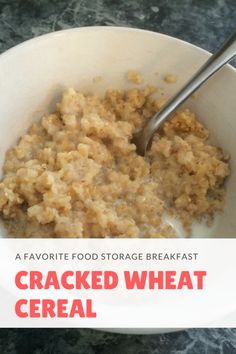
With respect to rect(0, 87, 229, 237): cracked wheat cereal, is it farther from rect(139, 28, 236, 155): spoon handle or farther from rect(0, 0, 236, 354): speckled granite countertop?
rect(0, 0, 236, 354): speckled granite countertop

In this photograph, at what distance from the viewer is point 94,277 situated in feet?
3.13

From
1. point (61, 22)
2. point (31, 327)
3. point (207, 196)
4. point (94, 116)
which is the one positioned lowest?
point (31, 327)

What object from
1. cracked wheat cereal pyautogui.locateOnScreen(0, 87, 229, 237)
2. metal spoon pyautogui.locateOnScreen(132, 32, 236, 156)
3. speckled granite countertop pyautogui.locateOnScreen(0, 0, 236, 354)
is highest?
speckled granite countertop pyautogui.locateOnScreen(0, 0, 236, 354)

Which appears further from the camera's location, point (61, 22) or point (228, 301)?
point (61, 22)

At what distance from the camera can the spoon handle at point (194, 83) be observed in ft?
3.30

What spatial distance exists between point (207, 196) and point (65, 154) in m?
0.30

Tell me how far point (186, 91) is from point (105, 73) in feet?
0.62

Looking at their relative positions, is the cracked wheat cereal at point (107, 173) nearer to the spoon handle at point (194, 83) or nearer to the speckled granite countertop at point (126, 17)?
the spoon handle at point (194, 83)

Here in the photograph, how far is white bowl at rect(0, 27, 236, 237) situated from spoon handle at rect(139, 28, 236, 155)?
6 cm

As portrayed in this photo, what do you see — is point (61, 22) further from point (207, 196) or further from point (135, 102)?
point (207, 196)

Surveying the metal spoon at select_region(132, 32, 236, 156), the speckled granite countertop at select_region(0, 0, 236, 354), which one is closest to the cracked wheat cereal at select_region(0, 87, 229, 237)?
the metal spoon at select_region(132, 32, 236, 156)

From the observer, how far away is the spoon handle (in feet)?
3.30

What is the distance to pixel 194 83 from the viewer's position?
1045 mm

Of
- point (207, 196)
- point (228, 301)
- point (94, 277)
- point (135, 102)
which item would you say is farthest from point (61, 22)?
point (228, 301)
